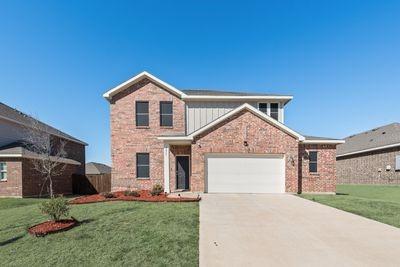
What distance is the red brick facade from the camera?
596 inches

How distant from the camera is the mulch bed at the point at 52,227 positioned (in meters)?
6.71

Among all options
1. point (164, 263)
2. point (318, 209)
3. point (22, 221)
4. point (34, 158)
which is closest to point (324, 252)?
point (164, 263)

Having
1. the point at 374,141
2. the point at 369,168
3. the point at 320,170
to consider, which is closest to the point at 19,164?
the point at 320,170

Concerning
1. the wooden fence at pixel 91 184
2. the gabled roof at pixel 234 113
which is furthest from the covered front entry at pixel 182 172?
the wooden fence at pixel 91 184

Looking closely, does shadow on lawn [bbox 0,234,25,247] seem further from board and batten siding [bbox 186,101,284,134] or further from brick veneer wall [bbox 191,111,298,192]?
board and batten siding [bbox 186,101,284,134]

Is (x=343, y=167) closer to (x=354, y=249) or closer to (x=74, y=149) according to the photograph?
(x=354, y=249)

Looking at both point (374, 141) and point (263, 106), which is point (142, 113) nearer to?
point (263, 106)

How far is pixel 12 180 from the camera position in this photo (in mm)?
16641

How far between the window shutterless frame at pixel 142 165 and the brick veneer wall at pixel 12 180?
26.8ft

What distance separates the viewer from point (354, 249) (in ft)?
18.8

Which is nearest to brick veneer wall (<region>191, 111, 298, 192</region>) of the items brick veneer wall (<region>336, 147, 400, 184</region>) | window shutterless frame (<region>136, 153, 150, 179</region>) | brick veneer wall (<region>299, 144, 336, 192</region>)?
brick veneer wall (<region>299, 144, 336, 192</region>)

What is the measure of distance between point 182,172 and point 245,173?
459 cm

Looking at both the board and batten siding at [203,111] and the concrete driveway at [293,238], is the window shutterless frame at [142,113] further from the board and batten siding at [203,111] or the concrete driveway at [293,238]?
the concrete driveway at [293,238]

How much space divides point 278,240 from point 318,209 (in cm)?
514
